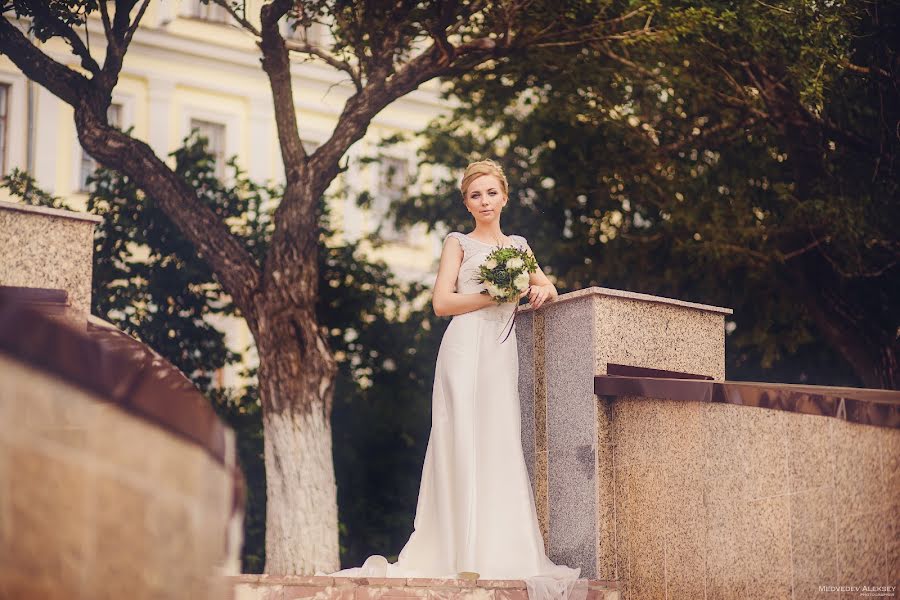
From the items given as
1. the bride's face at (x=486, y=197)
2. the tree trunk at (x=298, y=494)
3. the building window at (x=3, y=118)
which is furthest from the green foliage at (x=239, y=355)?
the building window at (x=3, y=118)

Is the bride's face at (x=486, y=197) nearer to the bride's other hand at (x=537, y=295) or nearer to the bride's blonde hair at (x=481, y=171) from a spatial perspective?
the bride's blonde hair at (x=481, y=171)

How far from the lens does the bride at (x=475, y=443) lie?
6938mm

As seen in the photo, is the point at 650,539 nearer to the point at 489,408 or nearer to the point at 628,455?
the point at 628,455

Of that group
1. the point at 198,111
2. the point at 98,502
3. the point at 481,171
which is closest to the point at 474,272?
the point at 481,171

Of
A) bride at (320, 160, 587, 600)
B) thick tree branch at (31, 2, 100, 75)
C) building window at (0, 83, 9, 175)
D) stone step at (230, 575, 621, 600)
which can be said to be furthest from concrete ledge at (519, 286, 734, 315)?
building window at (0, 83, 9, 175)

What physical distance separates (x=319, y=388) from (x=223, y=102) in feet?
71.7

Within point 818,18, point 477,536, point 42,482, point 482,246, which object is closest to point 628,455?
point 477,536

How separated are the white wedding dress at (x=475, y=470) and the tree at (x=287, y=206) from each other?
5.25m

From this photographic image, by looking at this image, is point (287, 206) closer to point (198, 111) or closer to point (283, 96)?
point (283, 96)

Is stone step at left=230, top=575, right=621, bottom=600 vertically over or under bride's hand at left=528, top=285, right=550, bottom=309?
under

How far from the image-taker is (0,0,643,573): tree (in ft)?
40.5

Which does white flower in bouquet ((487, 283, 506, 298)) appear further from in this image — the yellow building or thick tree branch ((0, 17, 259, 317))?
the yellow building

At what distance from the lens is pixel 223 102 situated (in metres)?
32.8

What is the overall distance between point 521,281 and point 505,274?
0.33 feet
